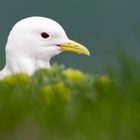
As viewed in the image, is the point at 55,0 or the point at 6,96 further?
the point at 55,0

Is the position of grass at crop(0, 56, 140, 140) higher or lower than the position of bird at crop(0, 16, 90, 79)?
lower

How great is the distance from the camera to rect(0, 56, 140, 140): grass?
3930mm

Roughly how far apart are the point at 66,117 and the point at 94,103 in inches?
11.8

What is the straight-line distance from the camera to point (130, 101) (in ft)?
14.2

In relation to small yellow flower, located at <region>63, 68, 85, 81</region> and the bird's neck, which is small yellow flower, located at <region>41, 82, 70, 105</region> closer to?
small yellow flower, located at <region>63, 68, 85, 81</region>

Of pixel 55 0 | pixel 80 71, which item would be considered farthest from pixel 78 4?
pixel 80 71

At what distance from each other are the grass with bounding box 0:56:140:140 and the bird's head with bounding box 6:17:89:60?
645 cm

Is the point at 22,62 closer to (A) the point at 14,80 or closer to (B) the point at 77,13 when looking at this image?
(A) the point at 14,80

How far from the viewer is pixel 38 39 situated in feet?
39.9

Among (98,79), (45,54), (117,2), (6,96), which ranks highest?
(117,2)

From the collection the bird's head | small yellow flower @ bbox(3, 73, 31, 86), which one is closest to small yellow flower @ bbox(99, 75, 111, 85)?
small yellow flower @ bbox(3, 73, 31, 86)

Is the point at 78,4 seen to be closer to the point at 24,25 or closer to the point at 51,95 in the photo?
the point at 24,25

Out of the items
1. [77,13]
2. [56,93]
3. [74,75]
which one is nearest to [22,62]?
[74,75]

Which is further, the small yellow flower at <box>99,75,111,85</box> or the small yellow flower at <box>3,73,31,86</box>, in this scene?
the small yellow flower at <box>3,73,31,86</box>
